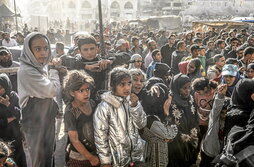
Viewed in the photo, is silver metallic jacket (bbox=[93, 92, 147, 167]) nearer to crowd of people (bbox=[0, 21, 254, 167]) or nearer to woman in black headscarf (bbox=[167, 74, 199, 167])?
crowd of people (bbox=[0, 21, 254, 167])

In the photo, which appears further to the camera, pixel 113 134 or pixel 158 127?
pixel 158 127

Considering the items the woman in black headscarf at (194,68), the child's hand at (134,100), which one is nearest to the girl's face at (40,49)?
the child's hand at (134,100)

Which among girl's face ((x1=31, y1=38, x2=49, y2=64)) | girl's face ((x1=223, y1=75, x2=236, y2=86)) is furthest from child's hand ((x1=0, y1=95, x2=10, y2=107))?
girl's face ((x1=223, y1=75, x2=236, y2=86))

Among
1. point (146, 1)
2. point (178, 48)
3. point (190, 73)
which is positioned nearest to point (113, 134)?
point (190, 73)

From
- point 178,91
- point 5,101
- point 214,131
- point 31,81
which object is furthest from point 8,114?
point 214,131

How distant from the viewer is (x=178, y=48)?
6938 mm

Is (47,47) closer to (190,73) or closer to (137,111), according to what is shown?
(137,111)

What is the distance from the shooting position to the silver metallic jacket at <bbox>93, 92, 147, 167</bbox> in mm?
2576

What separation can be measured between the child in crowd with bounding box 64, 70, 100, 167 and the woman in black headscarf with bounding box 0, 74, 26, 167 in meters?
0.93

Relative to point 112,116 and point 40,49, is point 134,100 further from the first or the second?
point 40,49

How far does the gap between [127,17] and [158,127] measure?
58.1 meters

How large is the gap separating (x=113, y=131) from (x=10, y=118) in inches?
55.3

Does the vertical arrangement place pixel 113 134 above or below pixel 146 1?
below

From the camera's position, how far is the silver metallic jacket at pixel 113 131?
8.45ft
